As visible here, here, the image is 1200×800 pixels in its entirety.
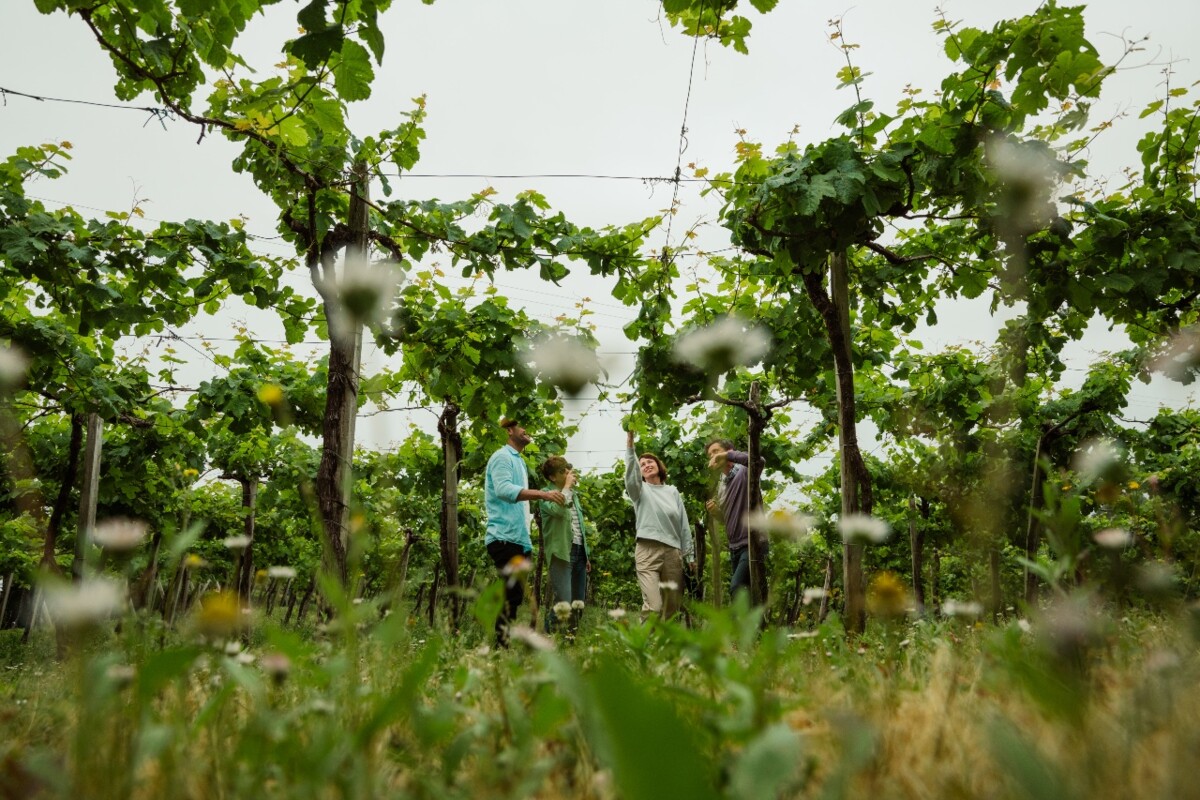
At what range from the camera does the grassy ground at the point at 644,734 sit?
75 centimetres

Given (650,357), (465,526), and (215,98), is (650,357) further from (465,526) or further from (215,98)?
(465,526)

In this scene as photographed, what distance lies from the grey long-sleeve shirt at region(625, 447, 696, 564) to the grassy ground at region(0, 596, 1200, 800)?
15.7 feet

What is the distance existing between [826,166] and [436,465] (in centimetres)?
1121

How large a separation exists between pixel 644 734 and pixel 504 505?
201 inches

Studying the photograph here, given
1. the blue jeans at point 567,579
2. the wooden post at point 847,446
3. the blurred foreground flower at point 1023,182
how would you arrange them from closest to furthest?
the blurred foreground flower at point 1023,182 → the wooden post at point 847,446 → the blue jeans at point 567,579

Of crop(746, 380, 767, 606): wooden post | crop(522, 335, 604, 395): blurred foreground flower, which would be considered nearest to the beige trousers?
crop(746, 380, 767, 606): wooden post

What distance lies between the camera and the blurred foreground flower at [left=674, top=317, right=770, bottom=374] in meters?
5.61

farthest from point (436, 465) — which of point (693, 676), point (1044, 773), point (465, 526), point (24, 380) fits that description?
point (1044, 773)

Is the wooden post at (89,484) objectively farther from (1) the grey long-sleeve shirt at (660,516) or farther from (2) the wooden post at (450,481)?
(1) the grey long-sleeve shirt at (660,516)

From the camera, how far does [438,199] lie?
5.15 metres

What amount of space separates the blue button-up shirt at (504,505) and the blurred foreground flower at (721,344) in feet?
5.37

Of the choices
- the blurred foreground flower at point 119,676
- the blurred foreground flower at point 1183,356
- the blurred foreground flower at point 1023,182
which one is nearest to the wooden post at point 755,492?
the blurred foreground flower at point 1023,182

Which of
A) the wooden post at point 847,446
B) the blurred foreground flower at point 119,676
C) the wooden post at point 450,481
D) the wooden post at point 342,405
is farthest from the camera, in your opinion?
the wooden post at point 450,481

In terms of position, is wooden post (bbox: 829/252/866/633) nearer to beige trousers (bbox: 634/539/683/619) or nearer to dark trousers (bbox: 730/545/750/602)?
dark trousers (bbox: 730/545/750/602)
